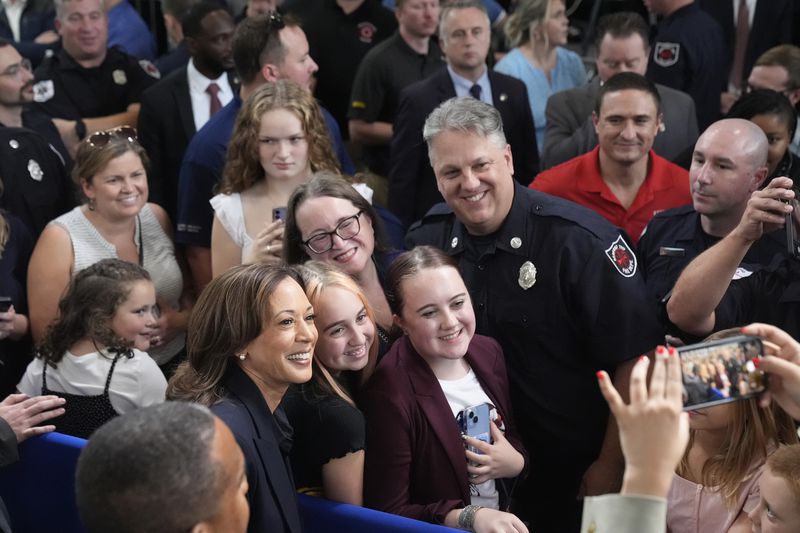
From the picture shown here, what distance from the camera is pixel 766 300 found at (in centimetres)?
366

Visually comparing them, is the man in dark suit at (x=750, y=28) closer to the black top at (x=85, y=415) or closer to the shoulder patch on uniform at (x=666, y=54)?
the shoulder patch on uniform at (x=666, y=54)

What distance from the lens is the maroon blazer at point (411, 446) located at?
10.4ft

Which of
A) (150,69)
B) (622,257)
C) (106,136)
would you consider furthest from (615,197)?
(150,69)

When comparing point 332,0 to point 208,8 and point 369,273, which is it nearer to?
point 208,8

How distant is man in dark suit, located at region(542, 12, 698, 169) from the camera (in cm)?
533

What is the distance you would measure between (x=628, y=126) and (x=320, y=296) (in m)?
1.92

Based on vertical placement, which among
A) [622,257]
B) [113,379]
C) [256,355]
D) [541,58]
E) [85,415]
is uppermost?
[541,58]

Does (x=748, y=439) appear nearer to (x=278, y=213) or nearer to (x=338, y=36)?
(x=278, y=213)

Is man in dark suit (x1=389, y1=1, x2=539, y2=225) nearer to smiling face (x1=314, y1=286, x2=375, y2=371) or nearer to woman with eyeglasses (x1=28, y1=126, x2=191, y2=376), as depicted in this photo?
woman with eyeglasses (x1=28, y1=126, x2=191, y2=376)

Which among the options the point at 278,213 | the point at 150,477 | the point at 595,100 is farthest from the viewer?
the point at 595,100

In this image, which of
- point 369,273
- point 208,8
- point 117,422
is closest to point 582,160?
point 369,273

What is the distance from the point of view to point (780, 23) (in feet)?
22.3

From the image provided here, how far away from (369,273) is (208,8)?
2.59 metres

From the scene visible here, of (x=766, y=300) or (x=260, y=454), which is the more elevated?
(x=766, y=300)
